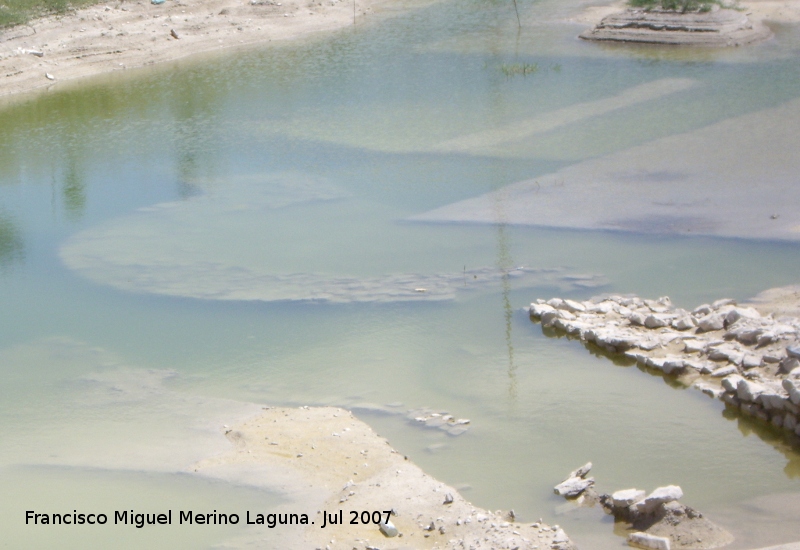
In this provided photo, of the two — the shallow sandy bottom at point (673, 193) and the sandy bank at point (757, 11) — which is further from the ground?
the sandy bank at point (757, 11)

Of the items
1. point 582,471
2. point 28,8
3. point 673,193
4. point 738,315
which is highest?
point 28,8

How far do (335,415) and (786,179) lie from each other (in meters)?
9.08

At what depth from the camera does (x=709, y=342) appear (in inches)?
383

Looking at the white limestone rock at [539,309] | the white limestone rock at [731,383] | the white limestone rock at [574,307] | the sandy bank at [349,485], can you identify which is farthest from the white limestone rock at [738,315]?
the sandy bank at [349,485]

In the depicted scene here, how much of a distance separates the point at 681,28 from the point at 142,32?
583 inches

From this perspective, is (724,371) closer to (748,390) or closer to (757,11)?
(748,390)

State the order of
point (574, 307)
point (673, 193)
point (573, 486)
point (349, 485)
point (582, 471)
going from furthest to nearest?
point (673, 193)
point (574, 307)
point (582, 471)
point (573, 486)
point (349, 485)

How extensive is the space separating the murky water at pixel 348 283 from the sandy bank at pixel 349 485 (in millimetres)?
307

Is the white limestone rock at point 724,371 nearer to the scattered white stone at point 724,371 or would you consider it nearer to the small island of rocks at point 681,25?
the scattered white stone at point 724,371

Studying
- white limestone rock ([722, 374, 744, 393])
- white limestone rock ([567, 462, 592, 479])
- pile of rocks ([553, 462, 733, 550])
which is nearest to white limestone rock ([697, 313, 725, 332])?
white limestone rock ([722, 374, 744, 393])

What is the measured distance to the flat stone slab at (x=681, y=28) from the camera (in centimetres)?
2467

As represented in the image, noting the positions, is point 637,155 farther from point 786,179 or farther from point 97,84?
point 97,84

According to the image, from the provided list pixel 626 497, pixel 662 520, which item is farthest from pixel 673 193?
pixel 662 520

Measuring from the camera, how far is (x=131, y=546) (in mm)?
7234
